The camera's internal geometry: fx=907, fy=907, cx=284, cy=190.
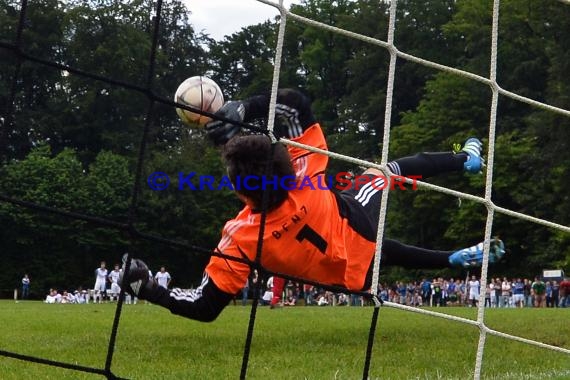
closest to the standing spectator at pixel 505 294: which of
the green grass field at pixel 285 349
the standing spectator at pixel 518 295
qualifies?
the standing spectator at pixel 518 295

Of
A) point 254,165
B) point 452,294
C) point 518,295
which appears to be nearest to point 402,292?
point 452,294

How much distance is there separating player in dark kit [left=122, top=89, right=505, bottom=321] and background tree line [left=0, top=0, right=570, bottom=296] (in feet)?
68.9

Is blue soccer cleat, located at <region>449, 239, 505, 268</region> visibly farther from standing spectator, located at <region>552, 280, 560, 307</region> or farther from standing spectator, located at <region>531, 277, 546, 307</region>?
standing spectator, located at <region>552, 280, 560, 307</region>

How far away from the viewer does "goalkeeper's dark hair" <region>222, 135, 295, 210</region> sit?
144 inches

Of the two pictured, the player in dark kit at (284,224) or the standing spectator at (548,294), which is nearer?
the player in dark kit at (284,224)

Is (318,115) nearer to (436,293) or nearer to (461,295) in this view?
(436,293)

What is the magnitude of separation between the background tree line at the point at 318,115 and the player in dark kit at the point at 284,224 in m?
21.0

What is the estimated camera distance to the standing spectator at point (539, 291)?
82.6ft

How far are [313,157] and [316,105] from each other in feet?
116

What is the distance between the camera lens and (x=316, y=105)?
129 feet

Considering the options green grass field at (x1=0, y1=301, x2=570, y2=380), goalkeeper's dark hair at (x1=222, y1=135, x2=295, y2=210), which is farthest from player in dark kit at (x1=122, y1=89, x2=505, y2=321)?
green grass field at (x1=0, y1=301, x2=570, y2=380)

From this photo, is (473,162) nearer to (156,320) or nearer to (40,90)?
(156,320)

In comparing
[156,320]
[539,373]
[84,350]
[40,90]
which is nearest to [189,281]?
[40,90]

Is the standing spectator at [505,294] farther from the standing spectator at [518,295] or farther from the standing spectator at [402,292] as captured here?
the standing spectator at [402,292]
